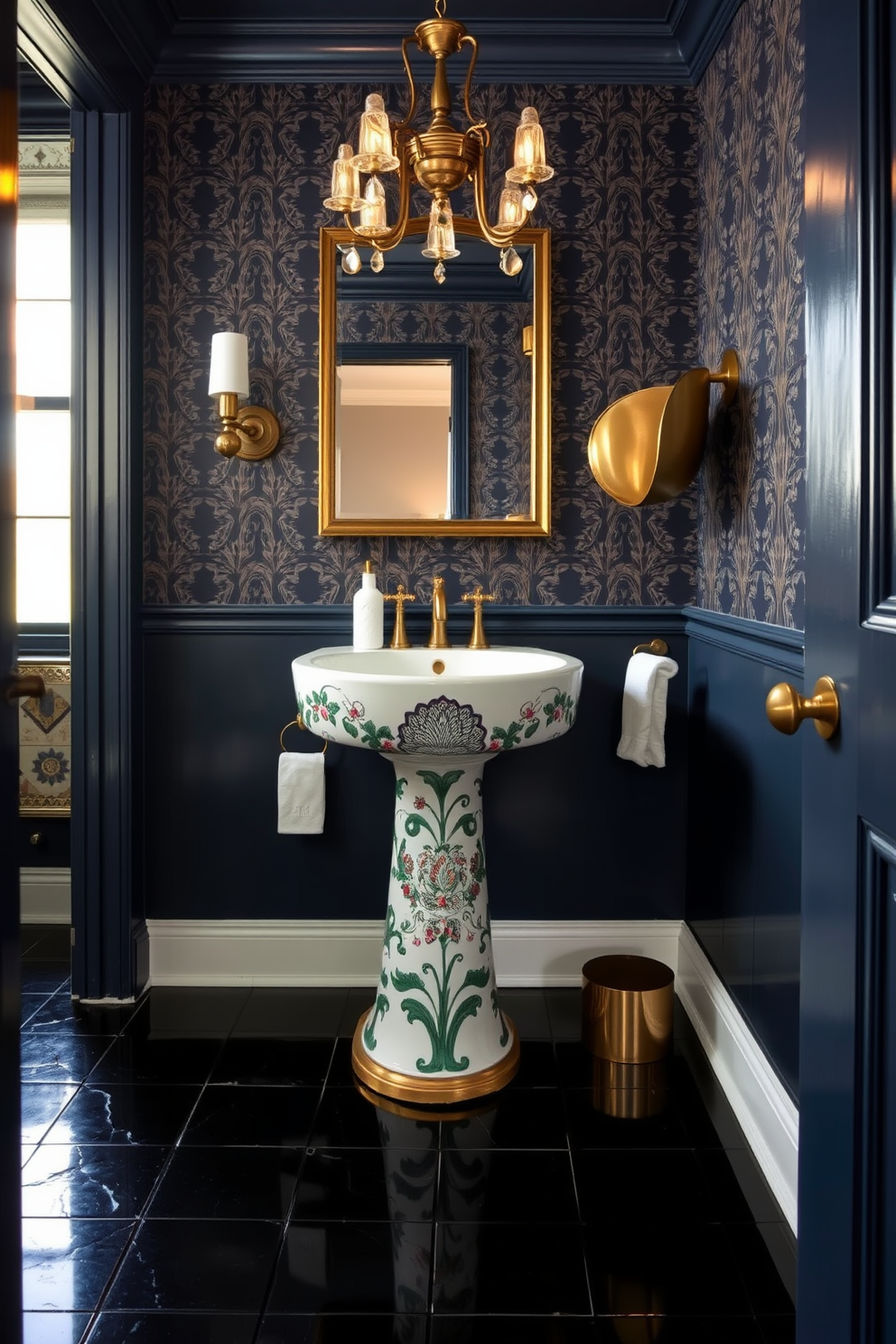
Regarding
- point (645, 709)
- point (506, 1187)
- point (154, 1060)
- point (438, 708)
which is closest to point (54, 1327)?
point (506, 1187)

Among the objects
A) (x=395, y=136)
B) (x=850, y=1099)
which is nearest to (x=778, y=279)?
(x=395, y=136)

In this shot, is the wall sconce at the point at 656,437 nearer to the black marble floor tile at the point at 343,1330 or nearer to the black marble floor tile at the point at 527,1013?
the black marble floor tile at the point at 527,1013

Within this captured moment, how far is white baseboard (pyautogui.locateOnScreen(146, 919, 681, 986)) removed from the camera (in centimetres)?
273

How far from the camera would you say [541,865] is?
2.74 meters

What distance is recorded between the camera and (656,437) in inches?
91.9

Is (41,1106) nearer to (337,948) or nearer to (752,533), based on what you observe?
(337,948)

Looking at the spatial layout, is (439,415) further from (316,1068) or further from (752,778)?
(316,1068)

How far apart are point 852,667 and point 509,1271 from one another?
117 cm

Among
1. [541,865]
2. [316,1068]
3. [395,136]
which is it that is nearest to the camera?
[395,136]

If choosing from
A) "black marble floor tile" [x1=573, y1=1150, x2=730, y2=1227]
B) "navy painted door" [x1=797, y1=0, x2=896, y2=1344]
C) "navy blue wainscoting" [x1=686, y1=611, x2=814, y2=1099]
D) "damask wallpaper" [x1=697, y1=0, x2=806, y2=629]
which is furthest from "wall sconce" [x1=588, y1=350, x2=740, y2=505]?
"black marble floor tile" [x1=573, y1=1150, x2=730, y2=1227]

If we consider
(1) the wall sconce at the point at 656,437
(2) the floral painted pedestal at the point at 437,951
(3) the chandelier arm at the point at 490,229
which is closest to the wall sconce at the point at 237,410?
(3) the chandelier arm at the point at 490,229

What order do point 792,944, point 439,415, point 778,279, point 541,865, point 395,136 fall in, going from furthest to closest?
point 541,865 < point 439,415 < point 395,136 < point 778,279 < point 792,944

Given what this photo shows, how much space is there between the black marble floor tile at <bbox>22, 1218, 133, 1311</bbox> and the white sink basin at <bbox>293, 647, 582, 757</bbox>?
908 mm

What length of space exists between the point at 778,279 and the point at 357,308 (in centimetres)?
107
